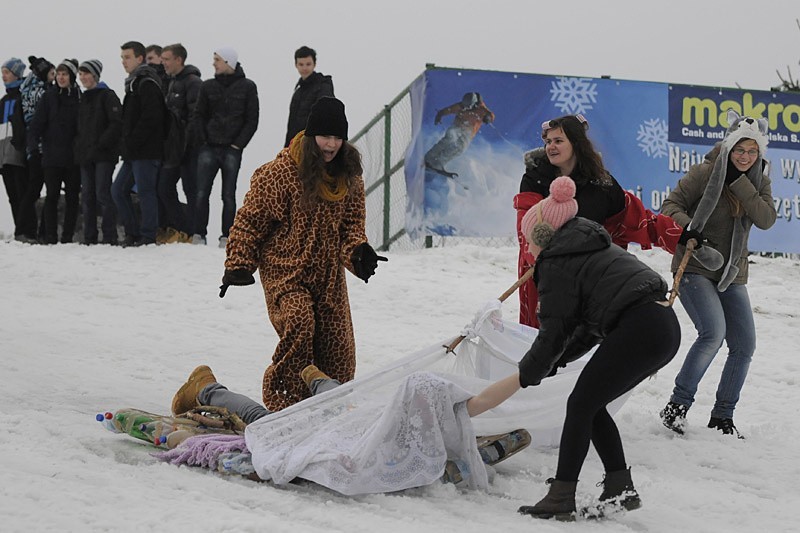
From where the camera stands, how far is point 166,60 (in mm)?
11703

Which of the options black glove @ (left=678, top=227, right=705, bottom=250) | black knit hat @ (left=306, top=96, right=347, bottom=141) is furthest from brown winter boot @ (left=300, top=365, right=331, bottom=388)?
black glove @ (left=678, top=227, right=705, bottom=250)

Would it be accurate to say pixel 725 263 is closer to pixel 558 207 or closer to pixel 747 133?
pixel 747 133

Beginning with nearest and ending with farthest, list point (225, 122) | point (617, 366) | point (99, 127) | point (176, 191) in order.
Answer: point (617, 366) < point (225, 122) < point (99, 127) < point (176, 191)

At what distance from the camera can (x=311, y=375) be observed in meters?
5.65

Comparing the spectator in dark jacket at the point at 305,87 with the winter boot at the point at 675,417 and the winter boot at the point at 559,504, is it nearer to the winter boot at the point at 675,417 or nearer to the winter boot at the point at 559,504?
the winter boot at the point at 675,417

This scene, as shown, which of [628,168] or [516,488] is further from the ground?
[628,168]

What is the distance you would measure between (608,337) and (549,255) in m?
0.39

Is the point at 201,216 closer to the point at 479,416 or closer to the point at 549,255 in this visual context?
the point at 479,416

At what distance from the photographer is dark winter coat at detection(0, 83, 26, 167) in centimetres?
1205

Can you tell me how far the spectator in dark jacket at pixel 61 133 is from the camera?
38.2 feet

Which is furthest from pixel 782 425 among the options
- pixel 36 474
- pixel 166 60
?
pixel 166 60

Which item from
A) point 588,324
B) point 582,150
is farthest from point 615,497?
point 582,150

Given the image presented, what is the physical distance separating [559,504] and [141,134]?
7.65m

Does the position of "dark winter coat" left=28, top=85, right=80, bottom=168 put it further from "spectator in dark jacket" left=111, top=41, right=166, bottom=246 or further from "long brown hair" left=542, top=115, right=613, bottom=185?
"long brown hair" left=542, top=115, right=613, bottom=185
